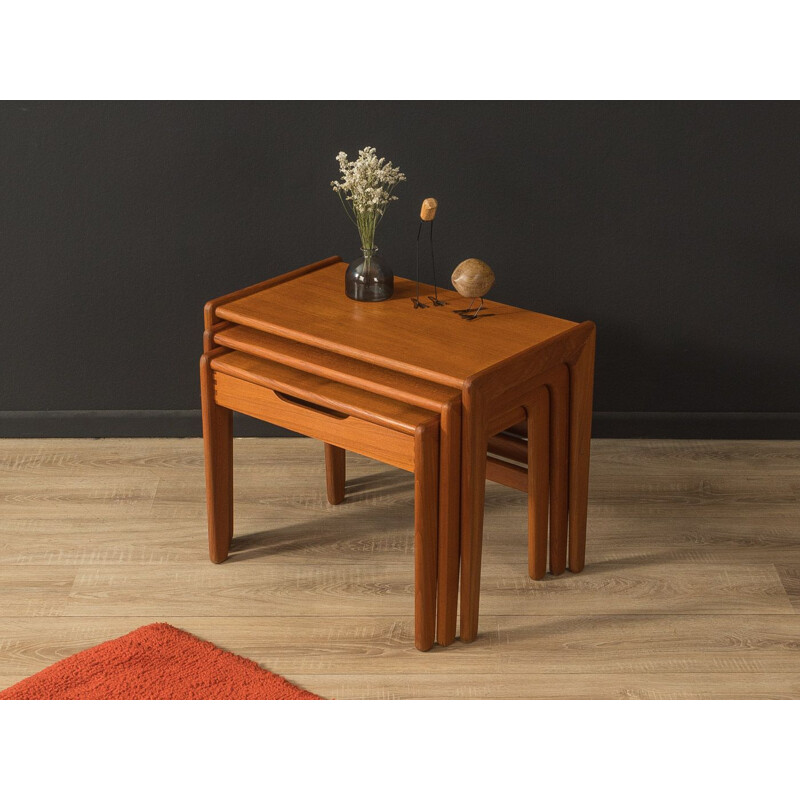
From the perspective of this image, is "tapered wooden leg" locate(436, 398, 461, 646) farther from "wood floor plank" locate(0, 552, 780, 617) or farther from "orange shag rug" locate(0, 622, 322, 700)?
"orange shag rug" locate(0, 622, 322, 700)

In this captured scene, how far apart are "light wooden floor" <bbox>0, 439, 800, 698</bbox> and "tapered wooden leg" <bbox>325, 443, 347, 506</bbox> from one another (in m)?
0.04

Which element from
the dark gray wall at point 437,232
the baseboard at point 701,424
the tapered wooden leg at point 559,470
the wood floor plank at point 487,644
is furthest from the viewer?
the baseboard at point 701,424

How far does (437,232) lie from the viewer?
113 inches

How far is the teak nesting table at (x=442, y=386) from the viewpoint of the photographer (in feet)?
6.75

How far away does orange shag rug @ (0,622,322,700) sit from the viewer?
6.75ft

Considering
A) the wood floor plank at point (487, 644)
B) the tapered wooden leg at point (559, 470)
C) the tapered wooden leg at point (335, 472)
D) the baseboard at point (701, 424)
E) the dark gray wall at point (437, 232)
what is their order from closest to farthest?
1. the wood floor plank at point (487, 644)
2. the tapered wooden leg at point (559, 470)
3. the tapered wooden leg at point (335, 472)
4. the dark gray wall at point (437, 232)
5. the baseboard at point (701, 424)

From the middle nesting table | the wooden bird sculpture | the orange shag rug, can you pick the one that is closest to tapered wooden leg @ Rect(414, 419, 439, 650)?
the middle nesting table

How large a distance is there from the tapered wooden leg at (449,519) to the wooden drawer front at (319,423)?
2.6 inches

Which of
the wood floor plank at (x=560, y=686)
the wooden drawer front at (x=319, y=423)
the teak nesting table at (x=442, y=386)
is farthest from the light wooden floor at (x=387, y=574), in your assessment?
the wooden drawer front at (x=319, y=423)

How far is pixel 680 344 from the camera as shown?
2963 millimetres

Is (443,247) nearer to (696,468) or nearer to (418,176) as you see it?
(418,176)

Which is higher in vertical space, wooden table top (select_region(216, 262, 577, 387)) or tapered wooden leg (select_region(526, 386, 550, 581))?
wooden table top (select_region(216, 262, 577, 387))

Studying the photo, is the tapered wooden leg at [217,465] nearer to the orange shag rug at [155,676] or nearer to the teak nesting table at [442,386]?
the teak nesting table at [442,386]

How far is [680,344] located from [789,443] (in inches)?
16.1
